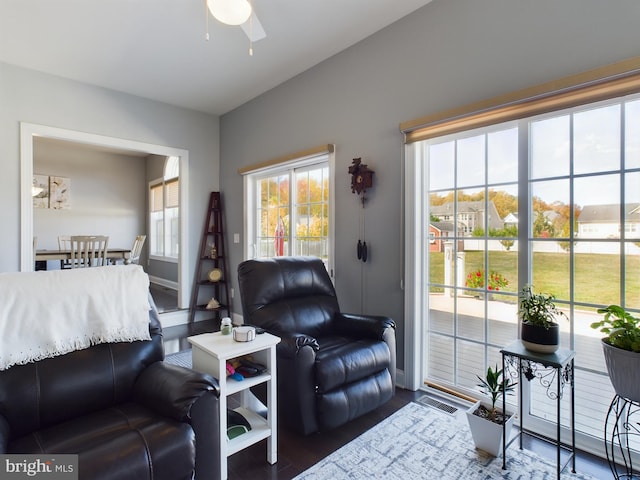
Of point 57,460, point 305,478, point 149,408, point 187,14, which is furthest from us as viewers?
point 187,14

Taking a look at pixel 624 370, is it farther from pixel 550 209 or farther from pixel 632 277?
pixel 550 209

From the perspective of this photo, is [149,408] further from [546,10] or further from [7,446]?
[546,10]

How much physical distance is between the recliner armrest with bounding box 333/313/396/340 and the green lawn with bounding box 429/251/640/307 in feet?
2.70

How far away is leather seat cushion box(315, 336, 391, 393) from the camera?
1.91 metres

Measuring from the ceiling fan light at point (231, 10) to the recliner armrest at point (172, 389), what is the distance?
1789 millimetres

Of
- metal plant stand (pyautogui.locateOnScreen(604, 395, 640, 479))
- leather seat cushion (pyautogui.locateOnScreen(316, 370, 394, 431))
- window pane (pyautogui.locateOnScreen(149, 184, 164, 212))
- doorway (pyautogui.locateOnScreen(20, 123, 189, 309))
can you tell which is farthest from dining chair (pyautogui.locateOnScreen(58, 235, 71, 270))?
metal plant stand (pyautogui.locateOnScreen(604, 395, 640, 479))

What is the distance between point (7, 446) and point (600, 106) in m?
3.13

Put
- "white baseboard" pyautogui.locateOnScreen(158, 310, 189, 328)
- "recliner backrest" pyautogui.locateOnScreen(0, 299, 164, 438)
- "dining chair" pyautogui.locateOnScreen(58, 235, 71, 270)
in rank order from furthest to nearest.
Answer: "dining chair" pyautogui.locateOnScreen(58, 235, 71, 270) < "white baseboard" pyautogui.locateOnScreen(158, 310, 189, 328) < "recliner backrest" pyautogui.locateOnScreen(0, 299, 164, 438)

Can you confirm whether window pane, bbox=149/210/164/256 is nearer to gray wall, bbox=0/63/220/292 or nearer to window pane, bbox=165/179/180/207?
window pane, bbox=165/179/180/207

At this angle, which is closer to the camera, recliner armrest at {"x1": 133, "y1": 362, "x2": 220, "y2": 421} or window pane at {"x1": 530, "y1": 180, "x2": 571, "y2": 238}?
recliner armrest at {"x1": 133, "y1": 362, "x2": 220, "y2": 421}

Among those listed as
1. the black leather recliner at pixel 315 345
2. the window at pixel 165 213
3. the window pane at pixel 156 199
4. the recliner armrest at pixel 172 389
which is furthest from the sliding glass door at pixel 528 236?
the window pane at pixel 156 199

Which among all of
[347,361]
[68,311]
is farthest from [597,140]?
[68,311]

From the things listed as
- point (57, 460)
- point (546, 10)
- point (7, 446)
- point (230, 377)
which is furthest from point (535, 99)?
point (7, 446)

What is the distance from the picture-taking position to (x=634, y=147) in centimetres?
173
